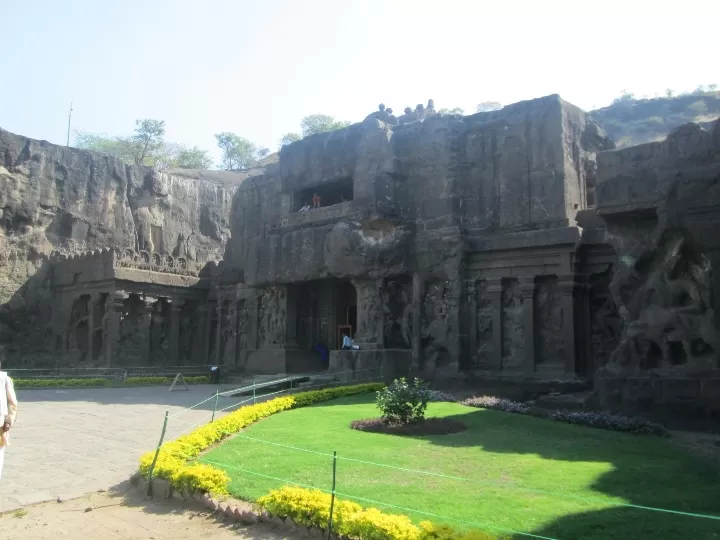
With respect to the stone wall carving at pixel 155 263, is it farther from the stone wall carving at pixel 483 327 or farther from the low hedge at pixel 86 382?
the stone wall carving at pixel 483 327

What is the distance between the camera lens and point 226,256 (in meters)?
30.4

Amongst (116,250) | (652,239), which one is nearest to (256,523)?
(652,239)

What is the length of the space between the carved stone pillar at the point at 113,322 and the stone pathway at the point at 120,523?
21072mm

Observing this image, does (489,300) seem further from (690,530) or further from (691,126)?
(690,530)

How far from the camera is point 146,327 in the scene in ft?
94.5

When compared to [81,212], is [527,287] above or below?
below

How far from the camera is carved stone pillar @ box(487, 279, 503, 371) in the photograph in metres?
18.9

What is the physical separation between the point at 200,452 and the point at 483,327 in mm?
11762

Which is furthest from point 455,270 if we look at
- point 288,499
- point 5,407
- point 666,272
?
point 5,407

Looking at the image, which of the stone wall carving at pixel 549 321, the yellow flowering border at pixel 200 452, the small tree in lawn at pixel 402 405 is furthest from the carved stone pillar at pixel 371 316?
the small tree in lawn at pixel 402 405

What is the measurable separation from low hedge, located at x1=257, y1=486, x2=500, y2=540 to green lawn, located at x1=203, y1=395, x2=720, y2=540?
0.52 metres

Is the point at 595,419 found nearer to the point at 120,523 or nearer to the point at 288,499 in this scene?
the point at 288,499

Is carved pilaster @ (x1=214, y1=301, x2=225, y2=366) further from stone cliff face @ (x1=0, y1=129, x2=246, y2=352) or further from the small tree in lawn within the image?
the small tree in lawn

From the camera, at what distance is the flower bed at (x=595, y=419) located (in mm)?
10898
